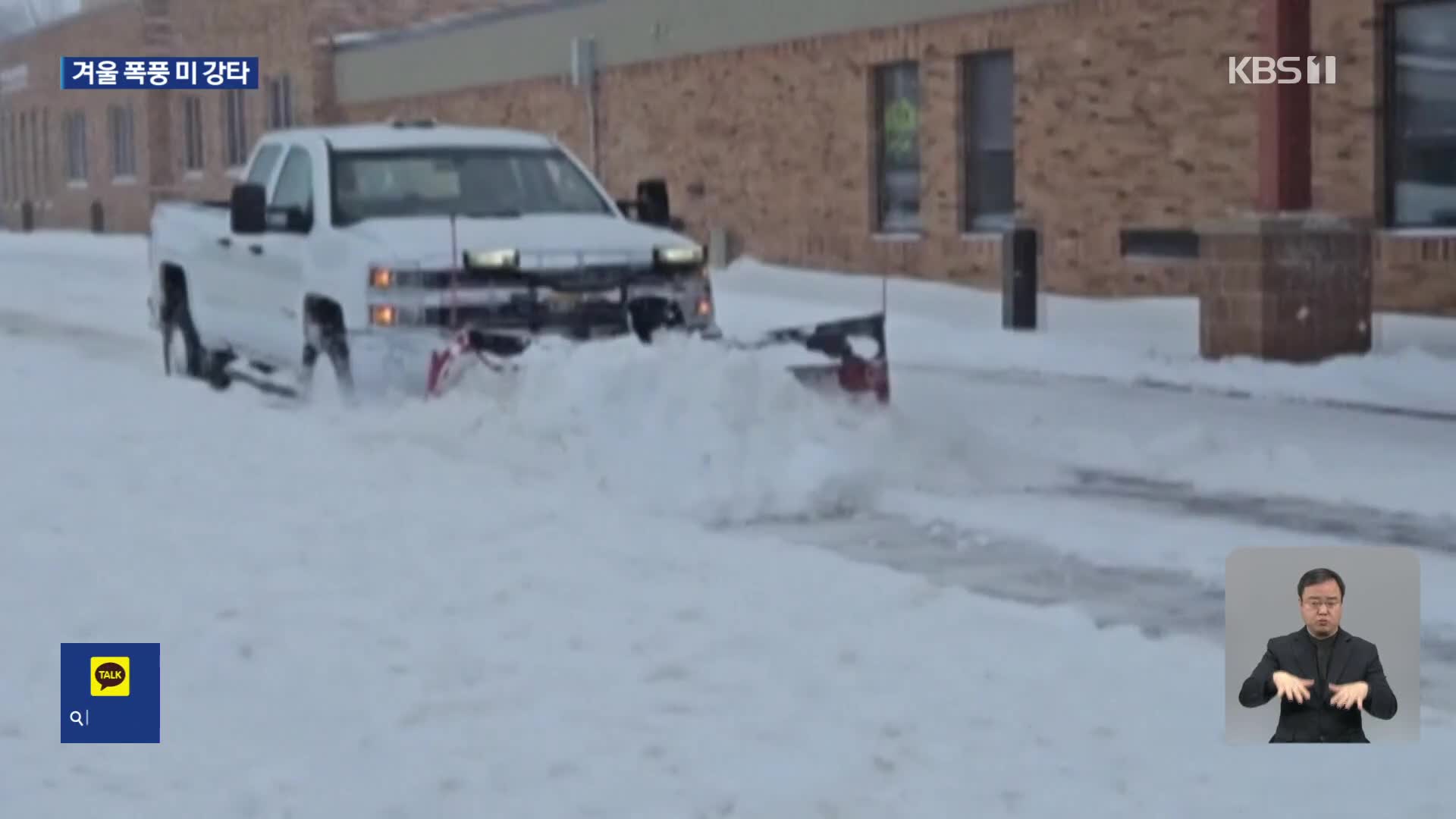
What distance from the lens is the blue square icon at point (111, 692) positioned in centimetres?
685

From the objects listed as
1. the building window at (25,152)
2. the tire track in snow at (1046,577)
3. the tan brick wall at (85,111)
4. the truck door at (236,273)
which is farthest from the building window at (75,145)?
the tire track in snow at (1046,577)

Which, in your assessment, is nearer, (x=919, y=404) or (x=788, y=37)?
(x=919, y=404)

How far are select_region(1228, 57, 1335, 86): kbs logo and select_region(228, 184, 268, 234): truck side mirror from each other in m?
7.56

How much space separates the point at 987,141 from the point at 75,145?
42318mm

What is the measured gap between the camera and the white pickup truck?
531 inches

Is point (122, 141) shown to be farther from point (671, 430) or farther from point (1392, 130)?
point (671, 430)

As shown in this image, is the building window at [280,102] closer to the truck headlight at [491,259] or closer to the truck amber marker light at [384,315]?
the truck amber marker light at [384,315]

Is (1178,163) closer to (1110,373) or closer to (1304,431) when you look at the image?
(1110,373)

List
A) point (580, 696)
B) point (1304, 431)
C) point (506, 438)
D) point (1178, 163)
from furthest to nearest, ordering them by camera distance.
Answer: point (1178, 163) < point (1304, 431) < point (506, 438) < point (580, 696)

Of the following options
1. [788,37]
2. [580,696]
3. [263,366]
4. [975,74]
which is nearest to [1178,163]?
[975,74]

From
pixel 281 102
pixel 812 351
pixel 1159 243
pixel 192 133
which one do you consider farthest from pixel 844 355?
pixel 192 133

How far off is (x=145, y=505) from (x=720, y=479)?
2.72 metres

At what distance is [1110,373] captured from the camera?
18.1m

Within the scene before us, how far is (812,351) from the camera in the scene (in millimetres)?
12891
